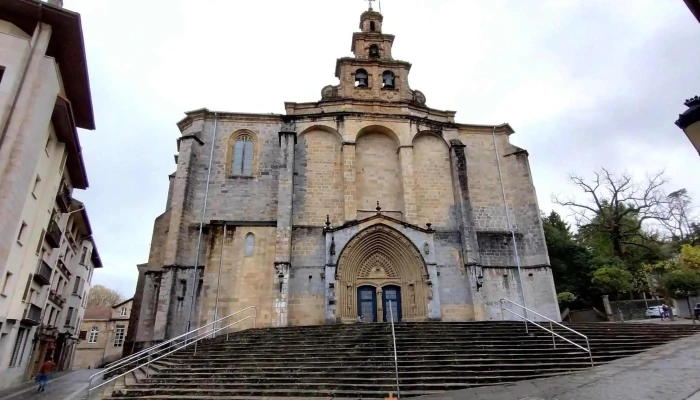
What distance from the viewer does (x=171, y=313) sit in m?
15.2

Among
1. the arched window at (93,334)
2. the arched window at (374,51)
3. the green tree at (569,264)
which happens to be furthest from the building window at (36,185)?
the arched window at (93,334)

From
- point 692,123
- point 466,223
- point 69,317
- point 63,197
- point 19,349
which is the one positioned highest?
point 63,197

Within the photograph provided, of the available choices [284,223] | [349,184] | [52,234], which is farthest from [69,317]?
[349,184]

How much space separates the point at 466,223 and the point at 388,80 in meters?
9.38

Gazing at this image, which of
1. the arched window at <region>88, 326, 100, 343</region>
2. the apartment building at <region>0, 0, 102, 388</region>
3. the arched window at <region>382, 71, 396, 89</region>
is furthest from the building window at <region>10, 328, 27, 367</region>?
the arched window at <region>88, 326, 100, 343</region>

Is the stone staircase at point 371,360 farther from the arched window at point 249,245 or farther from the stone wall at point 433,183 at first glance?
the stone wall at point 433,183

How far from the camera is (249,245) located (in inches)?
667

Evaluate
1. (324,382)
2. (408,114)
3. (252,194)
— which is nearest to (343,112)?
(408,114)

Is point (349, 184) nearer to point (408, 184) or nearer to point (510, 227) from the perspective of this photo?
point (408, 184)

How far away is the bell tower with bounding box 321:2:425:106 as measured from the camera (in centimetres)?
2127

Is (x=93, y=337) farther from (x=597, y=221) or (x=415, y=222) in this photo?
(x=597, y=221)

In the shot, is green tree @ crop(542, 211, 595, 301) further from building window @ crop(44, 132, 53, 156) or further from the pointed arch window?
building window @ crop(44, 132, 53, 156)

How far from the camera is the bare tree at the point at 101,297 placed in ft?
169

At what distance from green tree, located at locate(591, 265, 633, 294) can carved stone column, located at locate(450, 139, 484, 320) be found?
8.71 metres
